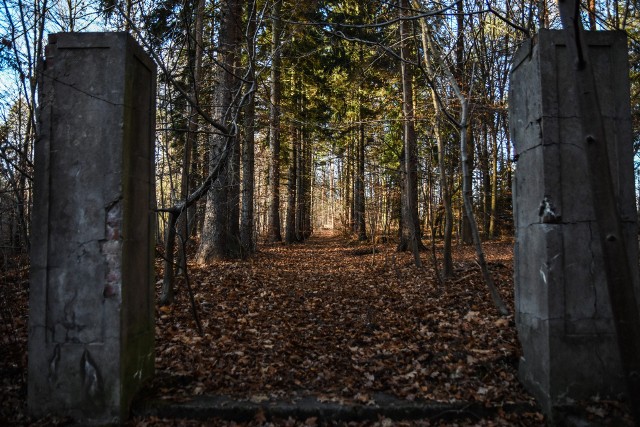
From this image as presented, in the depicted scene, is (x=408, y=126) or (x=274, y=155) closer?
(x=408, y=126)

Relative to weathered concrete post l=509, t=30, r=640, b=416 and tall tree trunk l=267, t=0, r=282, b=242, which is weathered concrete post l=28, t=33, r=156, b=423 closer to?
weathered concrete post l=509, t=30, r=640, b=416

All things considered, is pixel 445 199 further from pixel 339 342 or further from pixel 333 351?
pixel 333 351

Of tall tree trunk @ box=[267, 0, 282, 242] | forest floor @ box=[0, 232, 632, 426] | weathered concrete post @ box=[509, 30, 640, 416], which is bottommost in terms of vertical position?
forest floor @ box=[0, 232, 632, 426]

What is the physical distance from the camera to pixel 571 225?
11.9 feet

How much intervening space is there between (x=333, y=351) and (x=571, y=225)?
3.09 metres

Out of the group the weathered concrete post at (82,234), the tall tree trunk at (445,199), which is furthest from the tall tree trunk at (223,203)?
the weathered concrete post at (82,234)

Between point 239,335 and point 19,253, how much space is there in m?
4.60

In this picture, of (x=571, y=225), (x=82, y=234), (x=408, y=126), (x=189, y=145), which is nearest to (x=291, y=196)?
(x=408, y=126)

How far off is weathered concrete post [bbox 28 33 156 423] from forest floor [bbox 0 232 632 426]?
356mm

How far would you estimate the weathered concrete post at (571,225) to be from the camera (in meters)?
3.57

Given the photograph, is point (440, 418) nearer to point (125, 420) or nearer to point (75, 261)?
point (125, 420)

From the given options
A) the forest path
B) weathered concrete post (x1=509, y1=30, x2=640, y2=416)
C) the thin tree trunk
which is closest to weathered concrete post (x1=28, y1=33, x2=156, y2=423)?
the forest path

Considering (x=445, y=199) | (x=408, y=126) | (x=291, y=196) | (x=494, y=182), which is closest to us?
(x=445, y=199)

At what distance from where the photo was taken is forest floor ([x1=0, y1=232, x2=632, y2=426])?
3.83m
